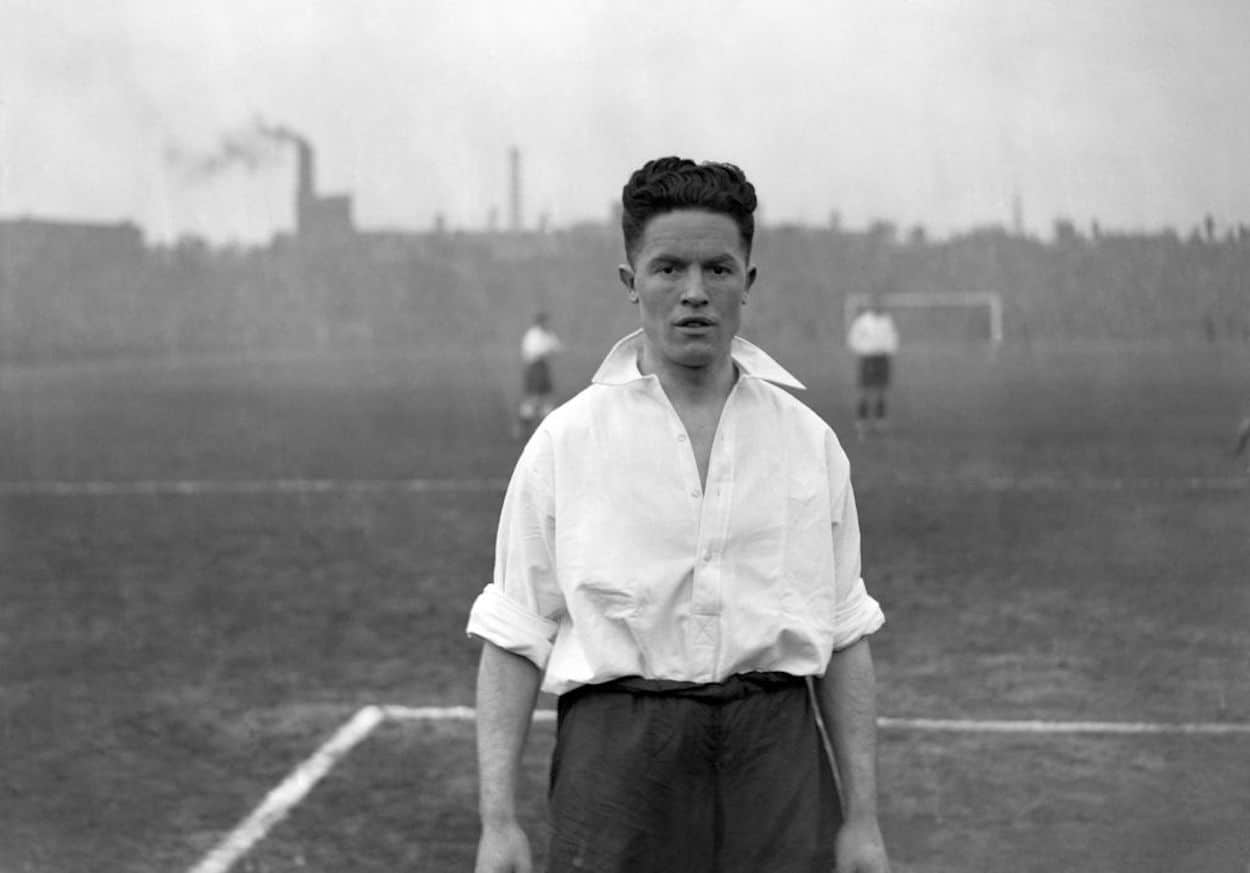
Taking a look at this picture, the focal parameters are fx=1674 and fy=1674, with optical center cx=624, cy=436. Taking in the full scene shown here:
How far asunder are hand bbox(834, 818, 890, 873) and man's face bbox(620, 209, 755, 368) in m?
0.63

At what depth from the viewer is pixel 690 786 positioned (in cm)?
208

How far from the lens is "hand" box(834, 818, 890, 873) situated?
2.15m

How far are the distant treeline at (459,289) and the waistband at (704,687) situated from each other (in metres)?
A: 48.5

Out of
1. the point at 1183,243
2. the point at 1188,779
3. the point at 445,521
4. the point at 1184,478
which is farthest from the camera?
the point at 1183,243

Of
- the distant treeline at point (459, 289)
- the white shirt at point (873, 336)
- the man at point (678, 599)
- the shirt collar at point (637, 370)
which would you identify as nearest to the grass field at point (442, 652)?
the white shirt at point (873, 336)

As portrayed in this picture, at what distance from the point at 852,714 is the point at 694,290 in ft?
1.99

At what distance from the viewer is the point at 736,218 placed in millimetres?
2148

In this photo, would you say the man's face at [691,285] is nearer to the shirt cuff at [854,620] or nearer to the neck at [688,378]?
the neck at [688,378]

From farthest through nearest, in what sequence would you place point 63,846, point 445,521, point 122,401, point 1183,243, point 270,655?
point 1183,243, point 122,401, point 445,521, point 270,655, point 63,846

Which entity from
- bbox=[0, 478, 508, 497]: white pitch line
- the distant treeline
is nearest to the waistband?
bbox=[0, 478, 508, 497]: white pitch line

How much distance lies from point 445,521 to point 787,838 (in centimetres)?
1061

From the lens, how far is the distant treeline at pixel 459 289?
50781 mm

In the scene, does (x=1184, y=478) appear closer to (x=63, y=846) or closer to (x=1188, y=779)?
(x=1188, y=779)

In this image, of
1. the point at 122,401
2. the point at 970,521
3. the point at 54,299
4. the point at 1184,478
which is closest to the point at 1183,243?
the point at 122,401
